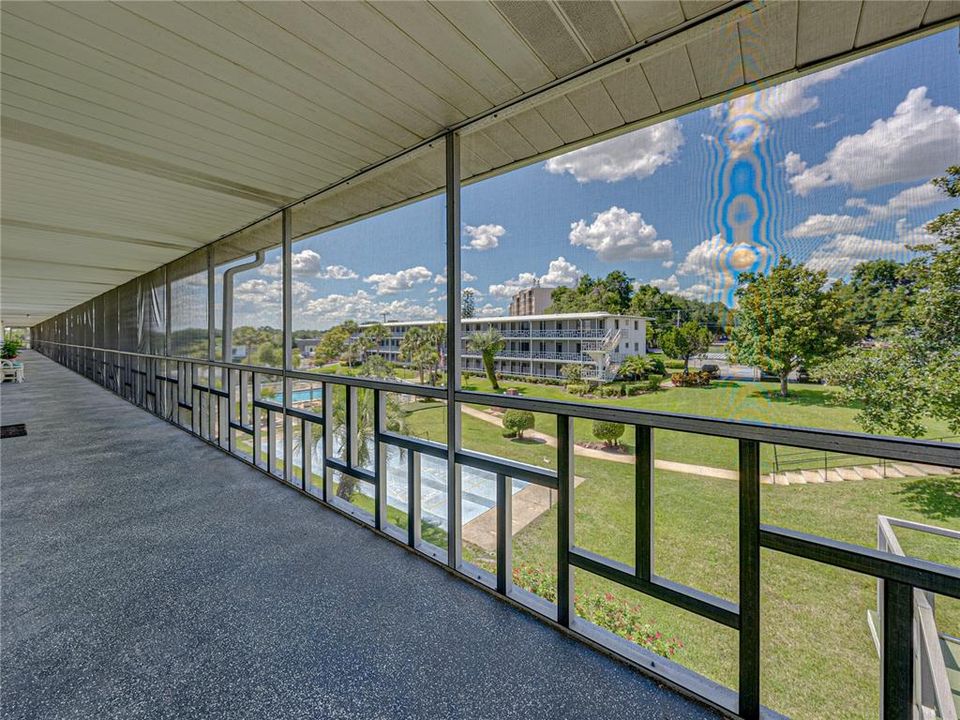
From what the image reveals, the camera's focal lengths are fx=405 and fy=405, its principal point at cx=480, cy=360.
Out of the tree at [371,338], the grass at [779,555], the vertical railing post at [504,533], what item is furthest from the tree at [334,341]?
the grass at [779,555]

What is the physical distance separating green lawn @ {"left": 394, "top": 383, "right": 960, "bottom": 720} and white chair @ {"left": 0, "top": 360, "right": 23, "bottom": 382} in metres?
13.2

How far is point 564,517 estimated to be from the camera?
167 cm

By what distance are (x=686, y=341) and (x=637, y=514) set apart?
66 centimetres

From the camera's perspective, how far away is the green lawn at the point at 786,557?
3.63 feet

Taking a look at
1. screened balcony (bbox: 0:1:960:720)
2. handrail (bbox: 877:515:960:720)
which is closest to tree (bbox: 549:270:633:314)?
screened balcony (bbox: 0:1:960:720)

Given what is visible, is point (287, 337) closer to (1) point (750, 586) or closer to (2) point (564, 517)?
(2) point (564, 517)

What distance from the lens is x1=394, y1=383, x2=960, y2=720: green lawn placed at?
1107mm

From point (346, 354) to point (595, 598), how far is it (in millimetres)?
2084

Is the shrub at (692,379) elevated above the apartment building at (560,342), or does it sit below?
below

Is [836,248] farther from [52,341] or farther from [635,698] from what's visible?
[52,341]

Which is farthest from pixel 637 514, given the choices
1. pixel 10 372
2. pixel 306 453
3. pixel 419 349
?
pixel 10 372

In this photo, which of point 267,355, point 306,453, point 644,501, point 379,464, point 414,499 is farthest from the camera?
point 267,355

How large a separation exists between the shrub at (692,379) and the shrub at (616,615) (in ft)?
2.89

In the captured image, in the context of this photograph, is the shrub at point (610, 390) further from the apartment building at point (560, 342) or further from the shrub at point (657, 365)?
the shrub at point (657, 365)
